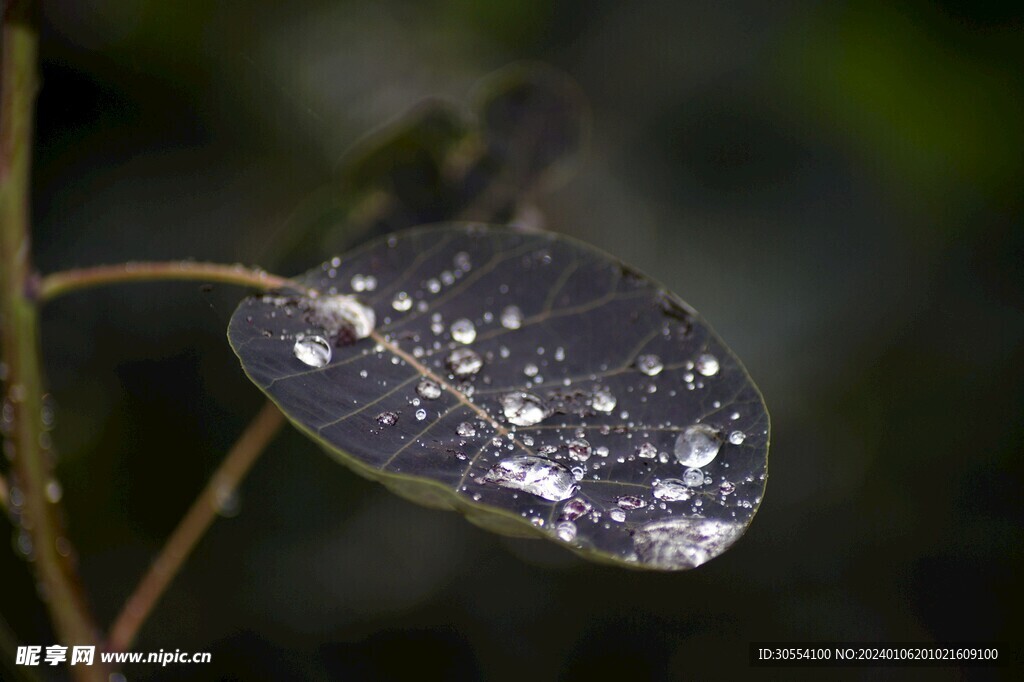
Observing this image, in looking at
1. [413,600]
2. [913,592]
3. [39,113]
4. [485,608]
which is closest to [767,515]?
[913,592]

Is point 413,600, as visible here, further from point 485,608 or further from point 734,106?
point 734,106

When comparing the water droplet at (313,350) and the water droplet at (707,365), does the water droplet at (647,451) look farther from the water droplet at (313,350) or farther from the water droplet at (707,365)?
the water droplet at (313,350)

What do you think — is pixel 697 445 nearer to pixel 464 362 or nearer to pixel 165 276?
pixel 464 362

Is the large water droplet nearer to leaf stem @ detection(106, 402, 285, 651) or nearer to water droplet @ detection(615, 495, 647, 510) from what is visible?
water droplet @ detection(615, 495, 647, 510)

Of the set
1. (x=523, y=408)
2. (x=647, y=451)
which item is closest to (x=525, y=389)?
(x=523, y=408)

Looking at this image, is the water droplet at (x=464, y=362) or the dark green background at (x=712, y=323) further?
the dark green background at (x=712, y=323)

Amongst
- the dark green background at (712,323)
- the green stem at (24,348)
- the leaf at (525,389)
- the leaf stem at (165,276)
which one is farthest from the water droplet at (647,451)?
the dark green background at (712,323)
